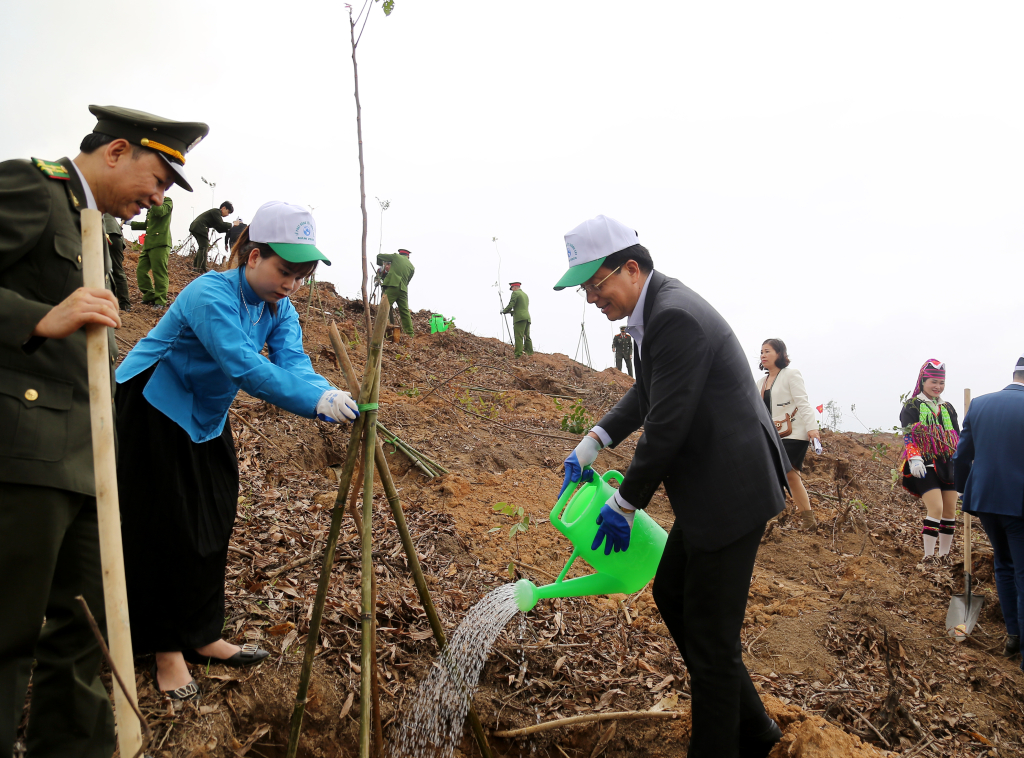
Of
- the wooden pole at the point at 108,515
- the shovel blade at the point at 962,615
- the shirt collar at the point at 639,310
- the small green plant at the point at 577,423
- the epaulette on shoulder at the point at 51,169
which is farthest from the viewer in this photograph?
the small green plant at the point at 577,423

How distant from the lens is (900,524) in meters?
6.48

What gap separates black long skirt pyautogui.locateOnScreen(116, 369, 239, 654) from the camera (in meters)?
2.14

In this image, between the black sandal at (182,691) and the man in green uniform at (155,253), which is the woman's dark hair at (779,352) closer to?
the black sandal at (182,691)

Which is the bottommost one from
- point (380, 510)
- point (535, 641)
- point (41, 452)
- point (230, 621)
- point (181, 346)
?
point (535, 641)

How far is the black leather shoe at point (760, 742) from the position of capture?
7.23ft

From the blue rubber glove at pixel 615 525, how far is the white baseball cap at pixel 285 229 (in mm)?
1357

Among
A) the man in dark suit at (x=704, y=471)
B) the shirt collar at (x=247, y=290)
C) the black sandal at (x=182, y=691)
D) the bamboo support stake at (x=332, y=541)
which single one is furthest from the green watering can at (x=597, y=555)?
the shirt collar at (x=247, y=290)

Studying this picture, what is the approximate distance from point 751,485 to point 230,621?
227 centimetres

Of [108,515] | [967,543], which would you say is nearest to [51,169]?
[108,515]

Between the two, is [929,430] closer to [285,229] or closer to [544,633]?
[544,633]

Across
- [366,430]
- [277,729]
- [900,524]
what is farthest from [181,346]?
[900,524]

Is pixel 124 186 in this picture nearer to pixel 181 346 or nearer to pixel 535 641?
pixel 181 346

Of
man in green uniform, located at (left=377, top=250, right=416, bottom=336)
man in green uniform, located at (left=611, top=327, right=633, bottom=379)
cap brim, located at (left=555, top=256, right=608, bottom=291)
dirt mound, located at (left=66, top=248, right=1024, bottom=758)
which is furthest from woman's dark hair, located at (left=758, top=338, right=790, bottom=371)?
man in green uniform, located at (left=611, top=327, right=633, bottom=379)

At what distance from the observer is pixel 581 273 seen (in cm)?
215
